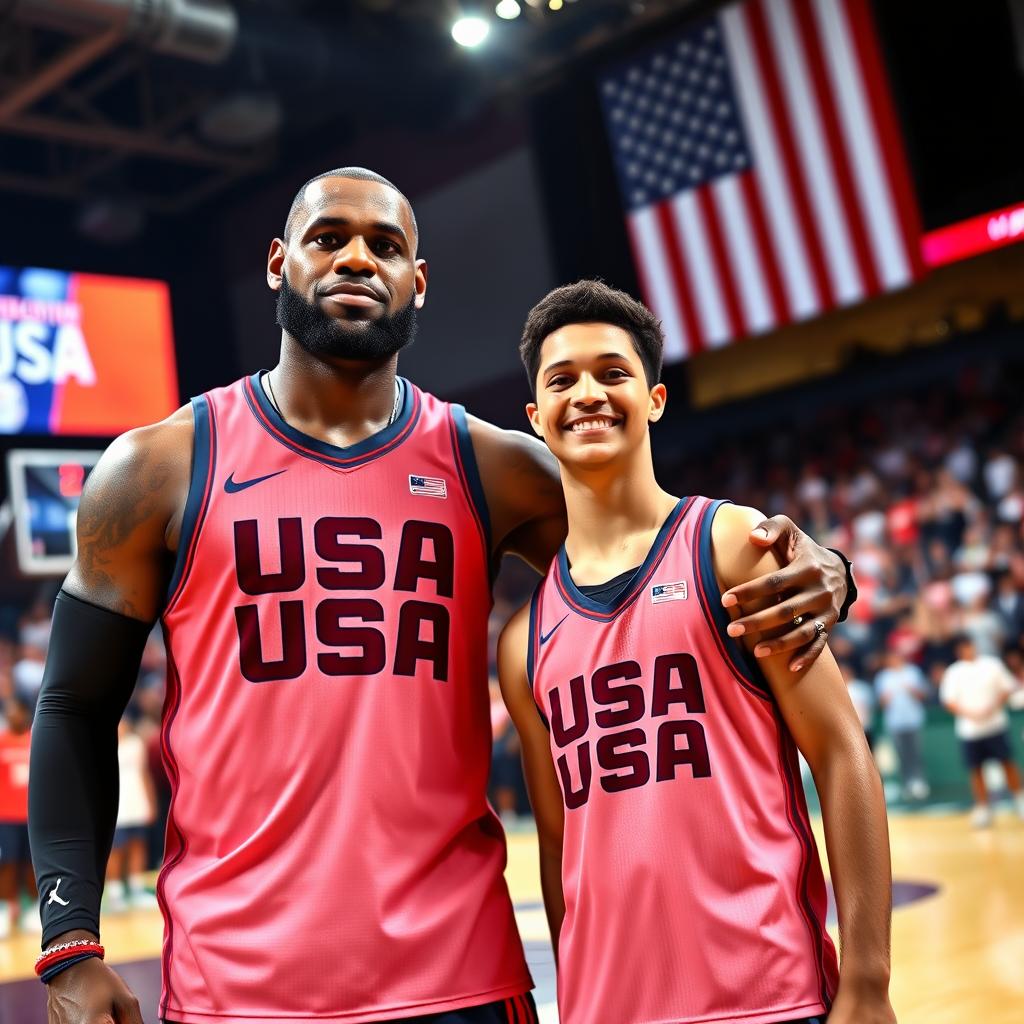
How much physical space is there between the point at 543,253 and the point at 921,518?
414 cm

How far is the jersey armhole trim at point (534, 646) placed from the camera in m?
2.03

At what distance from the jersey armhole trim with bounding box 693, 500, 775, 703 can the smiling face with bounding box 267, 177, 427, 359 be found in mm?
609

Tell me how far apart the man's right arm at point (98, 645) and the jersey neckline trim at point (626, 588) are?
0.61m

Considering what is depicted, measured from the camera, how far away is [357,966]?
1797 mm

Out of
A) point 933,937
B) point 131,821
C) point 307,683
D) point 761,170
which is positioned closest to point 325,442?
point 307,683

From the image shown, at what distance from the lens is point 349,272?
2.04 meters

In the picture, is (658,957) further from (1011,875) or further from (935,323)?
(935,323)

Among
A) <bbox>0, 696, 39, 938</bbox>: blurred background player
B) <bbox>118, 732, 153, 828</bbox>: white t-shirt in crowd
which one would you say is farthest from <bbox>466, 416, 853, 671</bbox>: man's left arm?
<bbox>118, 732, 153, 828</bbox>: white t-shirt in crowd

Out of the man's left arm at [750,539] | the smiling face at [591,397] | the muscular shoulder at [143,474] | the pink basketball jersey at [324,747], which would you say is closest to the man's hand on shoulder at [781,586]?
the man's left arm at [750,539]

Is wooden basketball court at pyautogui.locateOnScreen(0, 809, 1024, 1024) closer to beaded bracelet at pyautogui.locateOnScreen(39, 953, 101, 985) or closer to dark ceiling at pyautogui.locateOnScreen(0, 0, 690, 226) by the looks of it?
beaded bracelet at pyautogui.locateOnScreen(39, 953, 101, 985)

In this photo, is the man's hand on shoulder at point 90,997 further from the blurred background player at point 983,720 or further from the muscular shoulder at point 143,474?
the blurred background player at point 983,720

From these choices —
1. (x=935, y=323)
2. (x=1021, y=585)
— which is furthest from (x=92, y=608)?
(x=935, y=323)

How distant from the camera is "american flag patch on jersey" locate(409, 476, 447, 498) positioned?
2.06 metres

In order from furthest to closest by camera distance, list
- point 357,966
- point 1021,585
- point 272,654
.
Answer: point 1021,585
point 272,654
point 357,966
